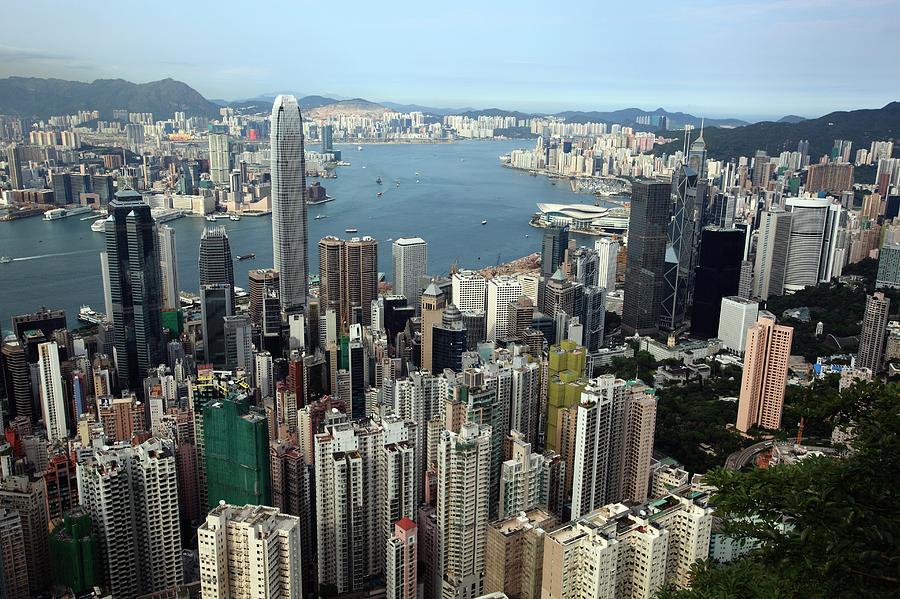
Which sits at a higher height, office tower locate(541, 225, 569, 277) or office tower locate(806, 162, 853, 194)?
office tower locate(806, 162, 853, 194)

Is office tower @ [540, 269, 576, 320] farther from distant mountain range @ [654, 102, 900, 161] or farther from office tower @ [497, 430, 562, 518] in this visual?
distant mountain range @ [654, 102, 900, 161]

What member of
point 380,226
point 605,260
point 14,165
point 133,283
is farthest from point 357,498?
point 380,226

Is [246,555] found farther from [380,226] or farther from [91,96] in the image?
[380,226]

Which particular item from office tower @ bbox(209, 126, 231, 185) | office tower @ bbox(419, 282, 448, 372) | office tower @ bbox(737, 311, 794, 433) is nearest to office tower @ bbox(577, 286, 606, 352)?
→ office tower @ bbox(419, 282, 448, 372)

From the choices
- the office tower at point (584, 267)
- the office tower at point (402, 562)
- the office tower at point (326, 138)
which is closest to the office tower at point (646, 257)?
the office tower at point (584, 267)

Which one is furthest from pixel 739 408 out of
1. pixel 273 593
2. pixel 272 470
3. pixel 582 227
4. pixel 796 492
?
pixel 582 227

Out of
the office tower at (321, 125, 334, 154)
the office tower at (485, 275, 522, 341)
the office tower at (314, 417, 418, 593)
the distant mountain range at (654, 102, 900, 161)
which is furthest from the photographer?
the office tower at (321, 125, 334, 154)
